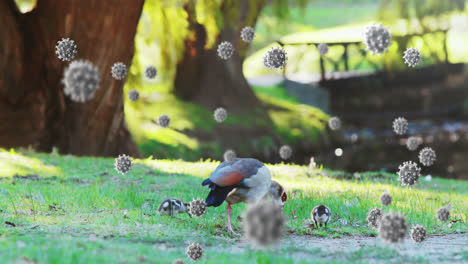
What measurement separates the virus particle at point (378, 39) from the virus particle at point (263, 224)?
12.5 feet

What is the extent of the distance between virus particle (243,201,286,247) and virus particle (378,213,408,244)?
200 centimetres

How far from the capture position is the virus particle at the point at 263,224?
5480 millimetres

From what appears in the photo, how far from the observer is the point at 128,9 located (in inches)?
576

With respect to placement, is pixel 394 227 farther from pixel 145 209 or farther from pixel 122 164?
pixel 122 164

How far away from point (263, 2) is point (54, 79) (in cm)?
1038

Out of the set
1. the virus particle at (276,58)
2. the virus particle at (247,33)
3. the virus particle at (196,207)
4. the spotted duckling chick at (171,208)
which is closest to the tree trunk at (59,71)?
the virus particle at (247,33)

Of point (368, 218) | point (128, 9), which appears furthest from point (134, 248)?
point (128, 9)

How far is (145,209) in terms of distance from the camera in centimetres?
1015

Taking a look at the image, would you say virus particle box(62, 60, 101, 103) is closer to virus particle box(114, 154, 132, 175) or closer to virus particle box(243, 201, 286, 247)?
virus particle box(243, 201, 286, 247)

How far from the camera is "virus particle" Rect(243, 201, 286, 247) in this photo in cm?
548

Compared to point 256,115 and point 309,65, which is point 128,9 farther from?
point 309,65

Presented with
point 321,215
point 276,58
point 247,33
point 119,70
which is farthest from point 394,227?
point 119,70

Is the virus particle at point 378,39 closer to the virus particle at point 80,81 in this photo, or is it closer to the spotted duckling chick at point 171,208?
the spotted duckling chick at point 171,208

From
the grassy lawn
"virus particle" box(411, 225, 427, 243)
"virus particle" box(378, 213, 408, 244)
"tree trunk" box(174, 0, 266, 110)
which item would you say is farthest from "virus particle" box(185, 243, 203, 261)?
"tree trunk" box(174, 0, 266, 110)
